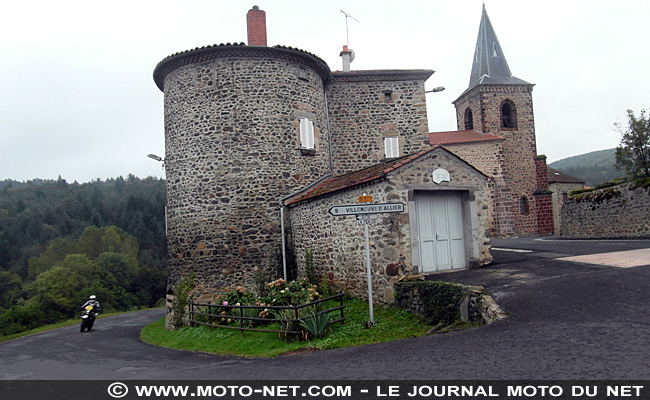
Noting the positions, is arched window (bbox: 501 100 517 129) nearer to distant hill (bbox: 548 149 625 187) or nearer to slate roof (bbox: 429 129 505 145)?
slate roof (bbox: 429 129 505 145)

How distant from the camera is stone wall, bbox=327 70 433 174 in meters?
16.9

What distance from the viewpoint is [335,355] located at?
23.2ft

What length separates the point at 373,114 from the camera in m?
17.2

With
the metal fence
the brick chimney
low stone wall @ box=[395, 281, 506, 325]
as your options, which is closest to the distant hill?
the brick chimney

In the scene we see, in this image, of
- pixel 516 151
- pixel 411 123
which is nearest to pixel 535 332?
pixel 411 123

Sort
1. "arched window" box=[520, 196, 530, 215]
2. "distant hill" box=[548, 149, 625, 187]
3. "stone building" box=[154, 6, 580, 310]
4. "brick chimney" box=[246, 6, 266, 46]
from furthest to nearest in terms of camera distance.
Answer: "distant hill" box=[548, 149, 625, 187] → "arched window" box=[520, 196, 530, 215] → "brick chimney" box=[246, 6, 266, 46] → "stone building" box=[154, 6, 580, 310]

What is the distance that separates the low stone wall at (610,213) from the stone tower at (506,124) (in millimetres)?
10110

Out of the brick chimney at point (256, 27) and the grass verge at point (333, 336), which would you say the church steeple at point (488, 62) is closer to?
the brick chimney at point (256, 27)

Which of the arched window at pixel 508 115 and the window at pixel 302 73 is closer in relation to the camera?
the window at pixel 302 73

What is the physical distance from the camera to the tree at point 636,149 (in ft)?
75.6

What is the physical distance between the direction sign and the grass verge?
2199 millimetres

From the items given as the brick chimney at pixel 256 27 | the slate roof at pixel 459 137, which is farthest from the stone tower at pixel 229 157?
the slate roof at pixel 459 137

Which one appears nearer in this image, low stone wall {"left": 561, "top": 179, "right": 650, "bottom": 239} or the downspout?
the downspout
